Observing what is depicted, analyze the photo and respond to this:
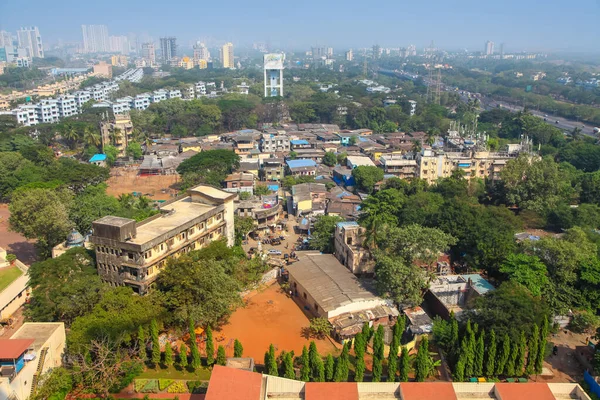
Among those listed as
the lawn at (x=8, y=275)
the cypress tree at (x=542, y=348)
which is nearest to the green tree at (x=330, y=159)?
the lawn at (x=8, y=275)

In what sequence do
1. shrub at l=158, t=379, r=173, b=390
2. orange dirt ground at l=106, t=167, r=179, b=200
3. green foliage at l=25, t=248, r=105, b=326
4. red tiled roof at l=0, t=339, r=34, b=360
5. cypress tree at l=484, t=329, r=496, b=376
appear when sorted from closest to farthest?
red tiled roof at l=0, t=339, r=34, b=360 < shrub at l=158, t=379, r=173, b=390 < cypress tree at l=484, t=329, r=496, b=376 < green foliage at l=25, t=248, r=105, b=326 < orange dirt ground at l=106, t=167, r=179, b=200

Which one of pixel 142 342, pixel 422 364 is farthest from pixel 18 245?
pixel 422 364

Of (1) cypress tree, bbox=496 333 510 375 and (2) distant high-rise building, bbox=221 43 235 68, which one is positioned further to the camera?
(2) distant high-rise building, bbox=221 43 235 68

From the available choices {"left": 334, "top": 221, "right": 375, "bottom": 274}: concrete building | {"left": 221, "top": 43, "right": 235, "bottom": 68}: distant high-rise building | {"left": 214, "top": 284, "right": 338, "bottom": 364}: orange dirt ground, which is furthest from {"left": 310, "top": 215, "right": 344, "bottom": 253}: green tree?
{"left": 221, "top": 43, "right": 235, "bottom": 68}: distant high-rise building

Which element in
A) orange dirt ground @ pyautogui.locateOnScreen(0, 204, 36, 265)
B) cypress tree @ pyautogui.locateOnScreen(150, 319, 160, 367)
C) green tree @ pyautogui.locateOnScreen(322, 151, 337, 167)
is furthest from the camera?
green tree @ pyautogui.locateOnScreen(322, 151, 337, 167)

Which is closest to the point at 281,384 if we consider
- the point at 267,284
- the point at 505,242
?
the point at 267,284

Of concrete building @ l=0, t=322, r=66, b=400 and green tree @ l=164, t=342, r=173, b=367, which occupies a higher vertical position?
concrete building @ l=0, t=322, r=66, b=400

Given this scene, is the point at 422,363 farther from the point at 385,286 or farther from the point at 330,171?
the point at 330,171

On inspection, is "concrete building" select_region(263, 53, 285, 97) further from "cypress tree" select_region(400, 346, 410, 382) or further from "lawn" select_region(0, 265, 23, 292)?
"cypress tree" select_region(400, 346, 410, 382)
